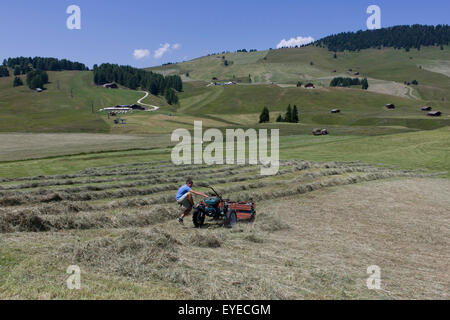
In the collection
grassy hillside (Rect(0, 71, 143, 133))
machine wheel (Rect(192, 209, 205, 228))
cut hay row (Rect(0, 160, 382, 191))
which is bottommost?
cut hay row (Rect(0, 160, 382, 191))

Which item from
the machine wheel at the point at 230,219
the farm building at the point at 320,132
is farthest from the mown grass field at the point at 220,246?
the farm building at the point at 320,132

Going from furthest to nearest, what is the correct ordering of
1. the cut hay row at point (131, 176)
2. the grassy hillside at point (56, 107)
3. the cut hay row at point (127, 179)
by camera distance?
the grassy hillside at point (56, 107), the cut hay row at point (131, 176), the cut hay row at point (127, 179)


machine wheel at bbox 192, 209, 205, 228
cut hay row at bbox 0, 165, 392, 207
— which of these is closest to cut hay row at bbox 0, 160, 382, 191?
cut hay row at bbox 0, 165, 392, 207

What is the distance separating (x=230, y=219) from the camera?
61.0 ft

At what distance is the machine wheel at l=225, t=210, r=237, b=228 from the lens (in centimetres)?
1839

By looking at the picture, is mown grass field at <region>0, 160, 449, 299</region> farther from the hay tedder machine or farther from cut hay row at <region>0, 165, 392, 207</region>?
the hay tedder machine

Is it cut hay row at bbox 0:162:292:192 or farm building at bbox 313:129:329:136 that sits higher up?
farm building at bbox 313:129:329:136

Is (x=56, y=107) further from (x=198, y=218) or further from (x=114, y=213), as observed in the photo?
(x=198, y=218)

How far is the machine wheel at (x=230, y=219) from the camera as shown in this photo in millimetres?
18386

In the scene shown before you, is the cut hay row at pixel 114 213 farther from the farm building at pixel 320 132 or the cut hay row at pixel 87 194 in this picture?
the farm building at pixel 320 132

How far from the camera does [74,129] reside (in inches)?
4092

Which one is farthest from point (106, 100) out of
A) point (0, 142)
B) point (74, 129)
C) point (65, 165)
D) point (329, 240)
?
point (329, 240)

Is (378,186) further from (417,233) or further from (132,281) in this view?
(132,281)

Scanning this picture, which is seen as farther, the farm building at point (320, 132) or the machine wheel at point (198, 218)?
the farm building at point (320, 132)
